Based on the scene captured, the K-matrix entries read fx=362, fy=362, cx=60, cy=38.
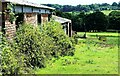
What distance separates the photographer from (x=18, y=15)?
16031mm

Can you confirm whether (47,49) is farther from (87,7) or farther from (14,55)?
(87,7)

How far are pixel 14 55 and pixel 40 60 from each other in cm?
314

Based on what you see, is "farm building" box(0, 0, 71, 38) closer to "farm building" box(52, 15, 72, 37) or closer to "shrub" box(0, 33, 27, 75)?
"shrub" box(0, 33, 27, 75)

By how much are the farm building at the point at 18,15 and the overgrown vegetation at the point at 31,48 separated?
1.45 feet

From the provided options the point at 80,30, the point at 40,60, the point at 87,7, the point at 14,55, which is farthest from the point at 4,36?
the point at 87,7

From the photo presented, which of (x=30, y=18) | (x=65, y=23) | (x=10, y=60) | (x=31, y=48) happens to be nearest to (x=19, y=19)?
(x=31, y=48)

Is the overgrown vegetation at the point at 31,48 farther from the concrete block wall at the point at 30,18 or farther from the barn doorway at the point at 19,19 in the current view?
the concrete block wall at the point at 30,18

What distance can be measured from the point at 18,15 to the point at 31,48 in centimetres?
161

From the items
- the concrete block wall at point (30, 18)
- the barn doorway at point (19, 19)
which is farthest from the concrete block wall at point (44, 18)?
the barn doorway at point (19, 19)

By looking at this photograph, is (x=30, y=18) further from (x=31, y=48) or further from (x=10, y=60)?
(x=10, y=60)

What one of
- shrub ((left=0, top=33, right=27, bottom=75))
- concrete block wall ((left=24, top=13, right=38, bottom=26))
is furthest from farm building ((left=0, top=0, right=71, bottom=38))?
shrub ((left=0, top=33, right=27, bottom=75))

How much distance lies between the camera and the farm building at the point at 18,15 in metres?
13.3

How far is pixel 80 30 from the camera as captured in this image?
7131 centimetres

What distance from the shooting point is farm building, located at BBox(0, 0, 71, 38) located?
13273 mm
